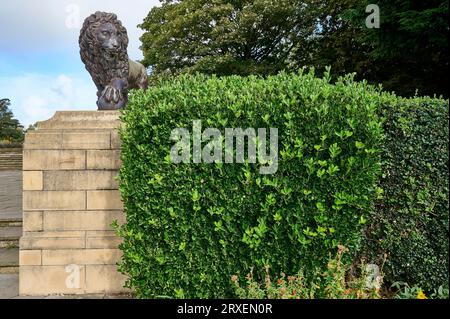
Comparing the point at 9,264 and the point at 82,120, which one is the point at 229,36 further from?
the point at 9,264

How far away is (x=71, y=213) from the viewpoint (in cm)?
561

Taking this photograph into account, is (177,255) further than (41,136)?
No

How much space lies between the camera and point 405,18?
11047mm

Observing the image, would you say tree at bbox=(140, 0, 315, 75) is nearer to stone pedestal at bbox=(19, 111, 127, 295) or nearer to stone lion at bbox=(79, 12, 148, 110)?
stone lion at bbox=(79, 12, 148, 110)

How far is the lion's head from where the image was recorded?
5.97 m

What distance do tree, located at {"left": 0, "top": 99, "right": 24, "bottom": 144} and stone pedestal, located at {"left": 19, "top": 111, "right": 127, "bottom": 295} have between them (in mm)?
50538

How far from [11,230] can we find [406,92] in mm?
13610

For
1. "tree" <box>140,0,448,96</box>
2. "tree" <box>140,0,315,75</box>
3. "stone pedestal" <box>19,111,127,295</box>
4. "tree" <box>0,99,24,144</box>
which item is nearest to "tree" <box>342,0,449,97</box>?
"tree" <box>140,0,448,96</box>

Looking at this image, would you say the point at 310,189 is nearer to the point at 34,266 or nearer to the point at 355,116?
the point at 355,116

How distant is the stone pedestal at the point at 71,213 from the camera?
557cm

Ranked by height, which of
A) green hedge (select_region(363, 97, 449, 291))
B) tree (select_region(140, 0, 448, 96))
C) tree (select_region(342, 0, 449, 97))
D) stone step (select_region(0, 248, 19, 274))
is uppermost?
tree (select_region(140, 0, 448, 96))

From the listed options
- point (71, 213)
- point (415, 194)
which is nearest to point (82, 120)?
point (71, 213)
